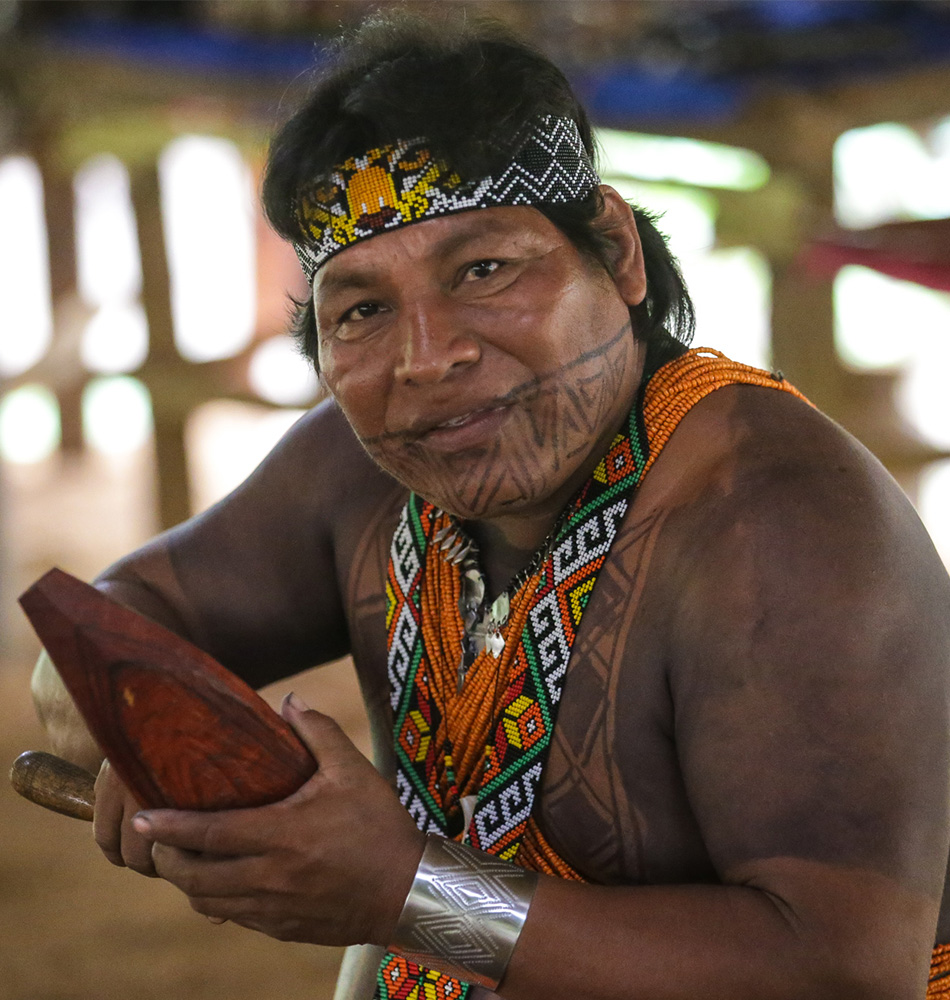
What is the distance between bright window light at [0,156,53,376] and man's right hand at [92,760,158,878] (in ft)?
32.5

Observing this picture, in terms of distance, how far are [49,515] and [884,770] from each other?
8904 millimetres

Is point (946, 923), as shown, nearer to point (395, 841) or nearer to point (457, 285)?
point (395, 841)

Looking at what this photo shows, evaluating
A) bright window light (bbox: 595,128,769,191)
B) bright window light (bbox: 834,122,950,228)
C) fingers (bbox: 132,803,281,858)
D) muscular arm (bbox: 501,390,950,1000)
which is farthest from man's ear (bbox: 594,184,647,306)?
bright window light (bbox: 834,122,950,228)

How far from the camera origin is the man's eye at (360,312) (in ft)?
5.17

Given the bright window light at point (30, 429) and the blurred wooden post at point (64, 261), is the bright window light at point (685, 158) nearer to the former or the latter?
the blurred wooden post at point (64, 261)

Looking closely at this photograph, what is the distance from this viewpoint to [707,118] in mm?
5809

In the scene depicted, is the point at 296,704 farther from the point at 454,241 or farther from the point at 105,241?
the point at 105,241

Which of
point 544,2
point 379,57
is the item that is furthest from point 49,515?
point 379,57

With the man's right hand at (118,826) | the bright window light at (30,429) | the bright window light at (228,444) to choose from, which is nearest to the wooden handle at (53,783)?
the man's right hand at (118,826)

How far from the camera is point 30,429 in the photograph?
11109 mm

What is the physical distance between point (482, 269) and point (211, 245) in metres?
10.4

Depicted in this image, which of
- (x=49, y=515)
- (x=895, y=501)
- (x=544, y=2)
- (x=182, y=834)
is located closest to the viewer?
(x=182, y=834)

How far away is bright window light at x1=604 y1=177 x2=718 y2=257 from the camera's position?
17.3 ft

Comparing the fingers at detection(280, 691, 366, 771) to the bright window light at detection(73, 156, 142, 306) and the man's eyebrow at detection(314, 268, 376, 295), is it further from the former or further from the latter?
the bright window light at detection(73, 156, 142, 306)
